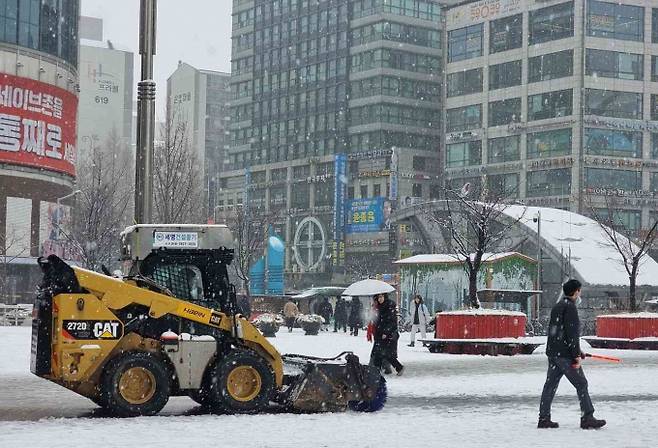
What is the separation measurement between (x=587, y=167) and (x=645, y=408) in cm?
6542

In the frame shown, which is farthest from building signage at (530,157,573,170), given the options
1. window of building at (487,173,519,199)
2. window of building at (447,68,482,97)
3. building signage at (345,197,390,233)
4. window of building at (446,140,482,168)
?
building signage at (345,197,390,233)

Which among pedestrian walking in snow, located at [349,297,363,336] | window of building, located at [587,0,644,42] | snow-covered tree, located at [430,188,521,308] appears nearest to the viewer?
snow-covered tree, located at [430,188,521,308]

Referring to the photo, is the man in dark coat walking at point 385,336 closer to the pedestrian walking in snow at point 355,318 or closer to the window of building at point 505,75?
the pedestrian walking in snow at point 355,318

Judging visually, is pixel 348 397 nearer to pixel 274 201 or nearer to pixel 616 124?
pixel 616 124

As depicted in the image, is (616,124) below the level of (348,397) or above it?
above

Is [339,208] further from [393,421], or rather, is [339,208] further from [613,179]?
[393,421]

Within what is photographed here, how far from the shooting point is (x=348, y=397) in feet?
44.3

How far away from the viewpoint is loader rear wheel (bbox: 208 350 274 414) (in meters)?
13.0

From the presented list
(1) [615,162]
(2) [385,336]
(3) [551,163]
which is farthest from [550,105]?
(2) [385,336]

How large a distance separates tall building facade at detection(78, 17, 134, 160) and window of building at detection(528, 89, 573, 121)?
6505 centimetres

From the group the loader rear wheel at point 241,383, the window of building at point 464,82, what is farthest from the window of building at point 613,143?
Answer: the loader rear wheel at point 241,383

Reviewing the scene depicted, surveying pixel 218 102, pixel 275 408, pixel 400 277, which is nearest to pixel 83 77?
pixel 218 102

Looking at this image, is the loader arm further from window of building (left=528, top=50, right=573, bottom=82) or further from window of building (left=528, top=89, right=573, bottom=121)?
window of building (left=528, top=50, right=573, bottom=82)

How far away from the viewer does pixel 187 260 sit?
13.4m
